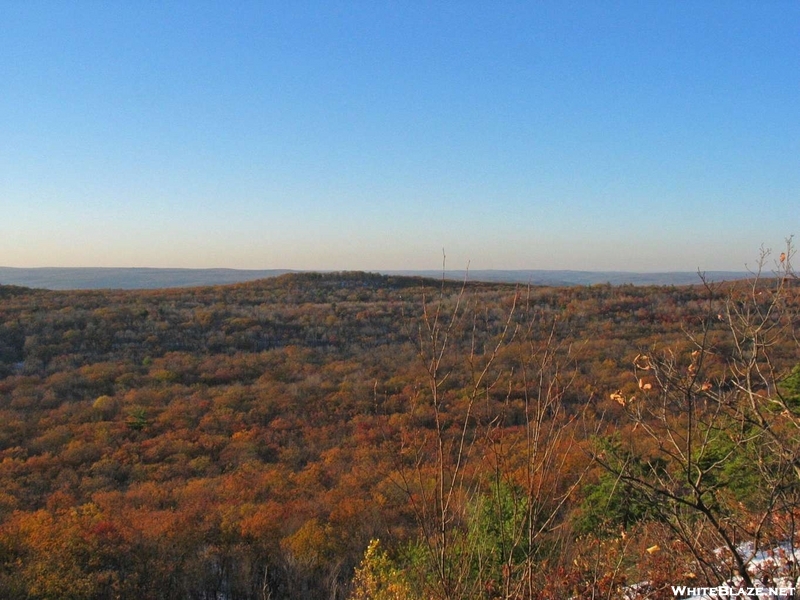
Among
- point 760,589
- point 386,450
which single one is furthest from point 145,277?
point 760,589

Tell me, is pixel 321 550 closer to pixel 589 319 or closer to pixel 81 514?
pixel 81 514

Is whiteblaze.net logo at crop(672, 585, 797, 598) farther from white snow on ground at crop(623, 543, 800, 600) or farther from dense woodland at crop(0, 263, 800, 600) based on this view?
dense woodland at crop(0, 263, 800, 600)

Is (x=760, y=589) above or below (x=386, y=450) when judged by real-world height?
above

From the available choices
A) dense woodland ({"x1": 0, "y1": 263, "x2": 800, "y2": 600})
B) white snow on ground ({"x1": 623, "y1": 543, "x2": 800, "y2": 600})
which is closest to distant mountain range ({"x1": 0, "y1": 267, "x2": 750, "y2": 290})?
dense woodland ({"x1": 0, "y1": 263, "x2": 800, "y2": 600})

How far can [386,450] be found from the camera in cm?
1176

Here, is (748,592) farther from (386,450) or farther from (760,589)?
(386,450)

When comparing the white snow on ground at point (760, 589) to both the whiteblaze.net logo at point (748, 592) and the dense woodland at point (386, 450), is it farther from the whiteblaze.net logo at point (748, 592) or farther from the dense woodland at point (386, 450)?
the dense woodland at point (386, 450)

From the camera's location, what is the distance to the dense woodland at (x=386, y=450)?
278 cm

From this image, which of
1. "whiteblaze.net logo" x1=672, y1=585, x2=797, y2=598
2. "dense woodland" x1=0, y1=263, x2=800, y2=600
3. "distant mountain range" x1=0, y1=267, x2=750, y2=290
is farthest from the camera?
"distant mountain range" x1=0, y1=267, x2=750, y2=290

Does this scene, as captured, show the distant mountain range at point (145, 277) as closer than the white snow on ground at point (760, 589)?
No

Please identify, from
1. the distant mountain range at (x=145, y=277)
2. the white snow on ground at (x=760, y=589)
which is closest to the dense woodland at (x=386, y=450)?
the white snow on ground at (x=760, y=589)

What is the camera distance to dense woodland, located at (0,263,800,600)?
2.78 m

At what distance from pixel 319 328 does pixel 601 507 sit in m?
19.4

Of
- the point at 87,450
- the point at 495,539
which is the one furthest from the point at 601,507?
the point at 87,450
